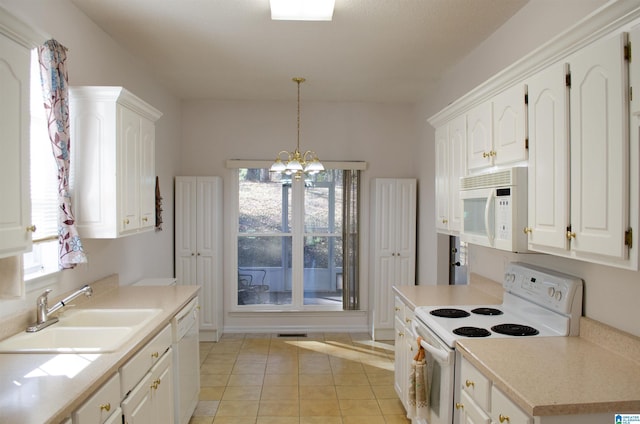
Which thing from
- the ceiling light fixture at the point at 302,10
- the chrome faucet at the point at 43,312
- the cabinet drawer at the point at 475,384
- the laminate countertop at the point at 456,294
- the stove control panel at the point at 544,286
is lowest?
the cabinet drawer at the point at 475,384

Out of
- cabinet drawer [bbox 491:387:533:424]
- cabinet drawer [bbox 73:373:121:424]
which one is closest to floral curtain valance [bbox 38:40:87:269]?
cabinet drawer [bbox 73:373:121:424]

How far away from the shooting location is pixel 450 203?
3.28 metres

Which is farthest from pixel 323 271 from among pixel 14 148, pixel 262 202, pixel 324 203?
pixel 14 148

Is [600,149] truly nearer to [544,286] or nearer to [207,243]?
[544,286]

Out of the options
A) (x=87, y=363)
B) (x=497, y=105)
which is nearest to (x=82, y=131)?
(x=87, y=363)

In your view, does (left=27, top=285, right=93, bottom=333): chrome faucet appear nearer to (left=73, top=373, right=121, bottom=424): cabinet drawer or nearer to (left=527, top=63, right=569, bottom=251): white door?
(left=73, top=373, right=121, bottom=424): cabinet drawer

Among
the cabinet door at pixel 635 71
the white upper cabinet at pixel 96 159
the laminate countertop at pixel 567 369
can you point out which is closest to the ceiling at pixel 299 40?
the white upper cabinet at pixel 96 159

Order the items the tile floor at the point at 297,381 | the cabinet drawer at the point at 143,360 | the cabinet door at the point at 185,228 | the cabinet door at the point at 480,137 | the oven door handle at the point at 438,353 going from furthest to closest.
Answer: the cabinet door at the point at 185,228 < the tile floor at the point at 297,381 < the cabinet door at the point at 480,137 < the oven door handle at the point at 438,353 < the cabinet drawer at the point at 143,360

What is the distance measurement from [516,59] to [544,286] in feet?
5.03

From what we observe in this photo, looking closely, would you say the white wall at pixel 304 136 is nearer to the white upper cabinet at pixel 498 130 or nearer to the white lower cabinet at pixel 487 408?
the white upper cabinet at pixel 498 130

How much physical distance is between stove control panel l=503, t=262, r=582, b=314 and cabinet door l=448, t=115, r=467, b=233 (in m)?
0.47

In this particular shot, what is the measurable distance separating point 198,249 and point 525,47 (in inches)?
149

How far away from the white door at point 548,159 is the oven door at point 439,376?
0.70m

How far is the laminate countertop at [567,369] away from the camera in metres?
1.47
